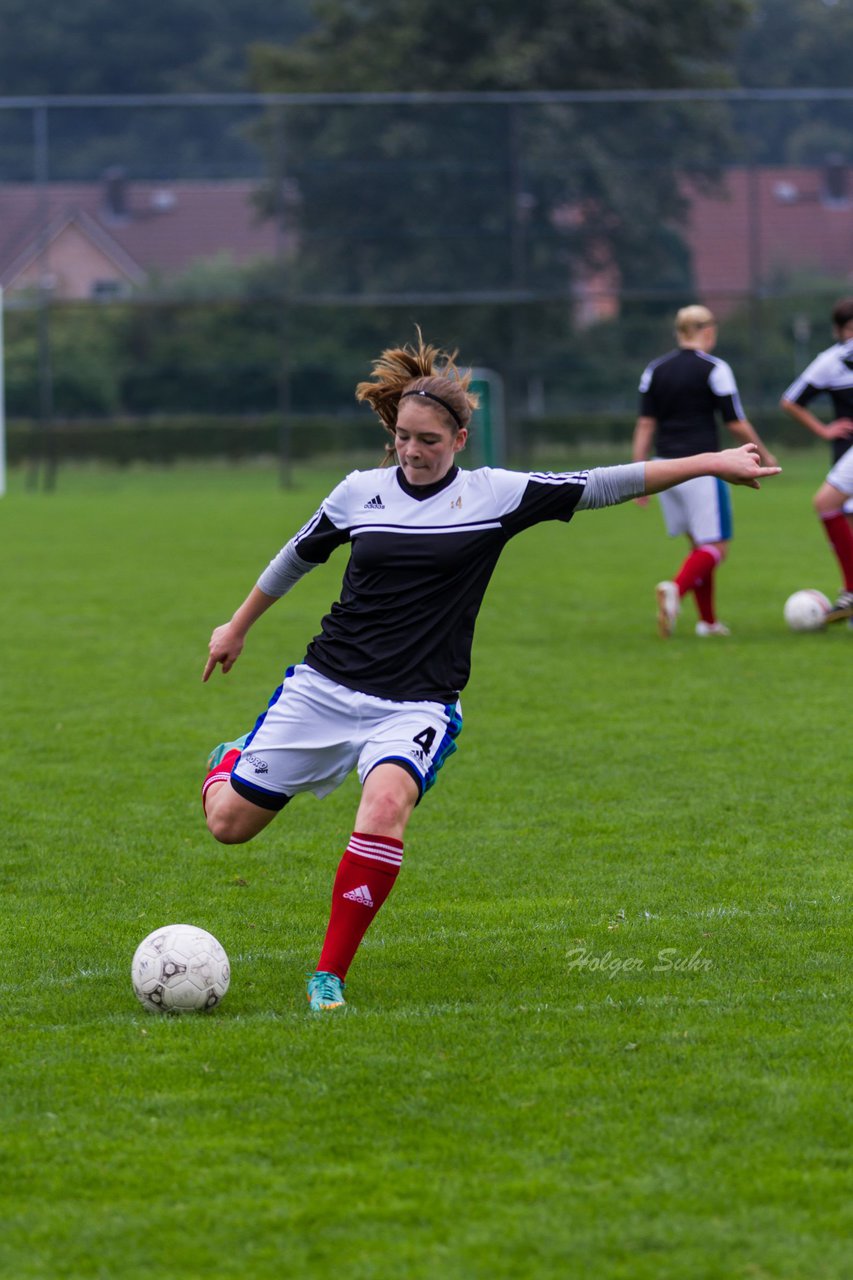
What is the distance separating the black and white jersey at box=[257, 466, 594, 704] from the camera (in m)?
5.02

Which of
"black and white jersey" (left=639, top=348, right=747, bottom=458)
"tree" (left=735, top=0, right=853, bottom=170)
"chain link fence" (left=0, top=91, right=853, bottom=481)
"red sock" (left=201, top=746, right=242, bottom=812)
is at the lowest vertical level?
"red sock" (left=201, top=746, right=242, bottom=812)

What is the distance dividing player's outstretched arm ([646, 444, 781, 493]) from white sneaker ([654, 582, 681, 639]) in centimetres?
666

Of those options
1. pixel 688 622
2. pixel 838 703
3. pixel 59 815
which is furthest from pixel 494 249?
pixel 59 815

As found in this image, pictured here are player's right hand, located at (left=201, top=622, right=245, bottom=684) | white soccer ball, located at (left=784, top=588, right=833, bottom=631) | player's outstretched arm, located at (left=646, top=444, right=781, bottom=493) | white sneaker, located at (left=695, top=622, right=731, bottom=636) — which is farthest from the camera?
white soccer ball, located at (left=784, top=588, right=833, bottom=631)

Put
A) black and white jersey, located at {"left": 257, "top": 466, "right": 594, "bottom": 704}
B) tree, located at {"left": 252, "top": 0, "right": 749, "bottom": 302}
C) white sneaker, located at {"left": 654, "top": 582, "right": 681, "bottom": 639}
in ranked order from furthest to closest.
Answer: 1. tree, located at {"left": 252, "top": 0, "right": 749, "bottom": 302}
2. white sneaker, located at {"left": 654, "top": 582, "right": 681, "bottom": 639}
3. black and white jersey, located at {"left": 257, "top": 466, "right": 594, "bottom": 704}

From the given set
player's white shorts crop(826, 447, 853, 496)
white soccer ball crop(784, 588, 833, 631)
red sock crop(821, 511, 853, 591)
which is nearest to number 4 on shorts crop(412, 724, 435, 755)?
player's white shorts crop(826, 447, 853, 496)

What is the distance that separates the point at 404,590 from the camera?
16.6 ft

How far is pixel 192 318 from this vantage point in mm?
31531

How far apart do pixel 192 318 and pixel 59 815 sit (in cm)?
2520

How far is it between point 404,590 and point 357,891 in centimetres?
85

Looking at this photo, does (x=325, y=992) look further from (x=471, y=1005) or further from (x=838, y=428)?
(x=838, y=428)

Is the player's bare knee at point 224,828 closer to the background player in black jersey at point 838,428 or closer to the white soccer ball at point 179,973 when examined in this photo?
the white soccer ball at point 179,973

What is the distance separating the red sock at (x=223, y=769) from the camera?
527cm

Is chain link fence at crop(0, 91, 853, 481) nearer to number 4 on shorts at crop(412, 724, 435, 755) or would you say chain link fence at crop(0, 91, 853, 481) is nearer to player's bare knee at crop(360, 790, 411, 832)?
number 4 on shorts at crop(412, 724, 435, 755)
